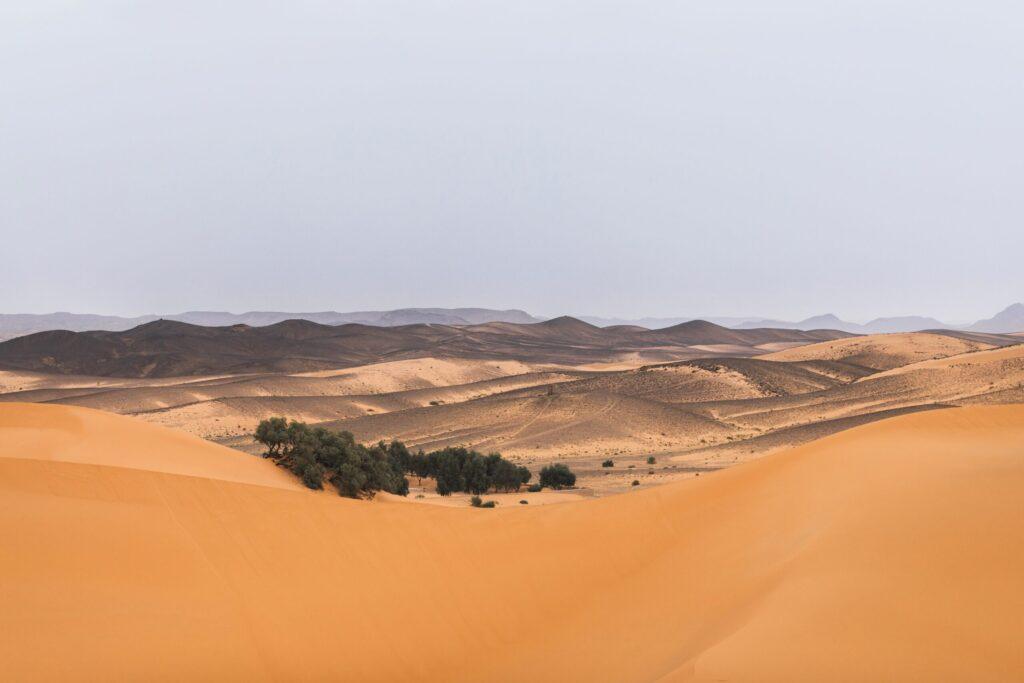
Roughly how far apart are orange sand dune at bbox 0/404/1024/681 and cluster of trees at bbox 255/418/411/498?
10235 mm

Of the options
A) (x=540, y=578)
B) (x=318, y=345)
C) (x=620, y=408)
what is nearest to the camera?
(x=540, y=578)

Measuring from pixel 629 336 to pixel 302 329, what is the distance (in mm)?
82162

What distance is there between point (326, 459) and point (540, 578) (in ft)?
44.2

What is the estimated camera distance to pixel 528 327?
192625mm

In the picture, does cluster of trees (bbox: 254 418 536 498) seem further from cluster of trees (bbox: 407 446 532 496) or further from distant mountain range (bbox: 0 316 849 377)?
distant mountain range (bbox: 0 316 849 377)

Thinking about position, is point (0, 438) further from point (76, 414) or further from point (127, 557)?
point (127, 557)

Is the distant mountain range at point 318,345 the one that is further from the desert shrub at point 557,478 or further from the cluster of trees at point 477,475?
the desert shrub at point 557,478

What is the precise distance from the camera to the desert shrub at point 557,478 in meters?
28.6

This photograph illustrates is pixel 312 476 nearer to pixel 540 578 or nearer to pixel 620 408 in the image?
pixel 540 578

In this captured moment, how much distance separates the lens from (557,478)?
28750 millimetres

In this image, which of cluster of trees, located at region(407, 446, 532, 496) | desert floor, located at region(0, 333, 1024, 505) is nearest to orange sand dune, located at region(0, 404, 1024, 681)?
desert floor, located at region(0, 333, 1024, 505)

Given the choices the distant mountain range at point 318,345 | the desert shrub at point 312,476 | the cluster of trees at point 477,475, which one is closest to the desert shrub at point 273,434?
the desert shrub at point 312,476

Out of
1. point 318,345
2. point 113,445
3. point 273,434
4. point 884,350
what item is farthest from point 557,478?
point 318,345

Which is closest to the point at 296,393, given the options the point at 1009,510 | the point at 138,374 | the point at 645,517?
the point at 138,374
